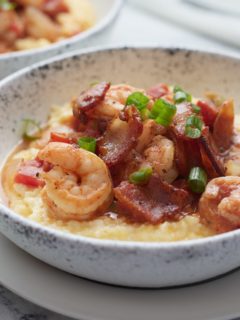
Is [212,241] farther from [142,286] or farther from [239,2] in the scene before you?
[239,2]

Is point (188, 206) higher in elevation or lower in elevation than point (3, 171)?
higher

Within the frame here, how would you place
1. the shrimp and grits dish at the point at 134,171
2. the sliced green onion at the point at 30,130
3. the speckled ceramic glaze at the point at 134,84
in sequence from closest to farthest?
the speckled ceramic glaze at the point at 134,84, the shrimp and grits dish at the point at 134,171, the sliced green onion at the point at 30,130

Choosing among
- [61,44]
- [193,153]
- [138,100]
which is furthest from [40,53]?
[193,153]

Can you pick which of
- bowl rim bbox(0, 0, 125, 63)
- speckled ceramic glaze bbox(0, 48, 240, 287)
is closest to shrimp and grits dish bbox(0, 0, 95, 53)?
bowl rim bbox(0, 0, 125, 63)

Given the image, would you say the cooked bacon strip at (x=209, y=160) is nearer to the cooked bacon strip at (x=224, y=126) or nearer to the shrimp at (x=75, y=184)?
the cooked bacon strip at (x=224, y=126)

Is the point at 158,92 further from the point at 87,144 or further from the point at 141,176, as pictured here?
the point at 141,176

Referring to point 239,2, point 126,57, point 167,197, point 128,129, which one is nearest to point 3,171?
point 128,129

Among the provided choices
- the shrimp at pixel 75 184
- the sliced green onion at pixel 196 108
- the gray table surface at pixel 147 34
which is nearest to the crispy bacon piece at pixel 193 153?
the sliced green onion at pixel 196 108
